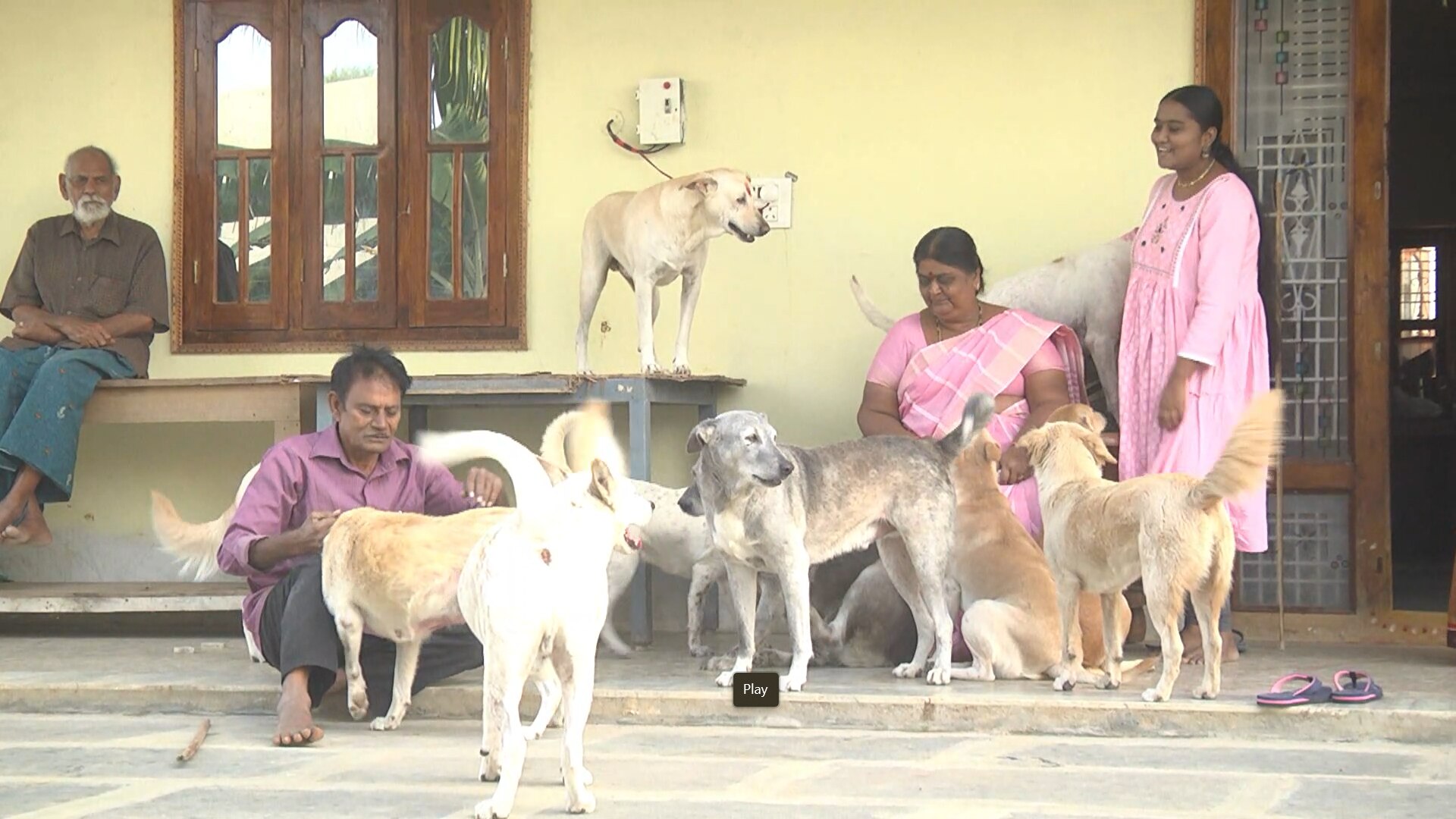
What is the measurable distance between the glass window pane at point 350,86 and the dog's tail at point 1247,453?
4285mm

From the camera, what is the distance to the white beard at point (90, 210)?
25.8 ft

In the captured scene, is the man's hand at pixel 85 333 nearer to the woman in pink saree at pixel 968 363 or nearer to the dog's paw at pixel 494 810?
the woman in pink saree at pixel 968 363

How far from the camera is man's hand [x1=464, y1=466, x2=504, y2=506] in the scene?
5711mm

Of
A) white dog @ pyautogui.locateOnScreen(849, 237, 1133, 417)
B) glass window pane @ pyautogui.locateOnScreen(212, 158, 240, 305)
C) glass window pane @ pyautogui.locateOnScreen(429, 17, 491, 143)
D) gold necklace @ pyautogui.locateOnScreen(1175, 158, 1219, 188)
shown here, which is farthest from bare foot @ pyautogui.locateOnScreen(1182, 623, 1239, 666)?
glass window pane @ pyautogui.locateOnScreen(212, 158, 240, 305)

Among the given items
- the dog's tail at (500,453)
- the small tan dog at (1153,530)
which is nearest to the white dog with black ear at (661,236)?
the small tan dog at (1153,530)

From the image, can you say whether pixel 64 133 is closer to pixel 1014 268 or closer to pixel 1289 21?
pixel 1014 268

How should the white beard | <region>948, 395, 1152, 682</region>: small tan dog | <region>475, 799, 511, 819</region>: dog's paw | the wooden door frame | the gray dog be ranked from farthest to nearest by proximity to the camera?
the white beard
the wooden door frame
<region>948, 395, 1152, 682</region>: small tan dog
the gray dog
<region>475, 799, 511, 819</region>: dog's paw

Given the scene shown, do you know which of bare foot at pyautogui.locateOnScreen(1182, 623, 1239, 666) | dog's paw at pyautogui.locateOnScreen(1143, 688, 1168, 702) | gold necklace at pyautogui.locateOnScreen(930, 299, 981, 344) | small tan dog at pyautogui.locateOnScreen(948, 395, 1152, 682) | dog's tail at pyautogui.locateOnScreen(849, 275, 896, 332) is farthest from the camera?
dog's tail at pyautogui.locateOnScreen(849, 275, 896, 332)

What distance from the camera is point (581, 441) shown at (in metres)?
5.50

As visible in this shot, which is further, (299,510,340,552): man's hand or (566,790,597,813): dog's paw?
(299,510,340,552): man's hand

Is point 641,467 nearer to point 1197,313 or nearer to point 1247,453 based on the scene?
point 1197,313

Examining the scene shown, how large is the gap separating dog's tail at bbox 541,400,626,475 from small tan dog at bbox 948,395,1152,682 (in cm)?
121

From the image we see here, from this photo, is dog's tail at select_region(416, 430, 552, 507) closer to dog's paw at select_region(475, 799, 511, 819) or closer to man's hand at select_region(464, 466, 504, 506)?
dog's paw at select_region(475, 799, 511, 819)

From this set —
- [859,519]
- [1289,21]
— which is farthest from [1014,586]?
[1289,21]
